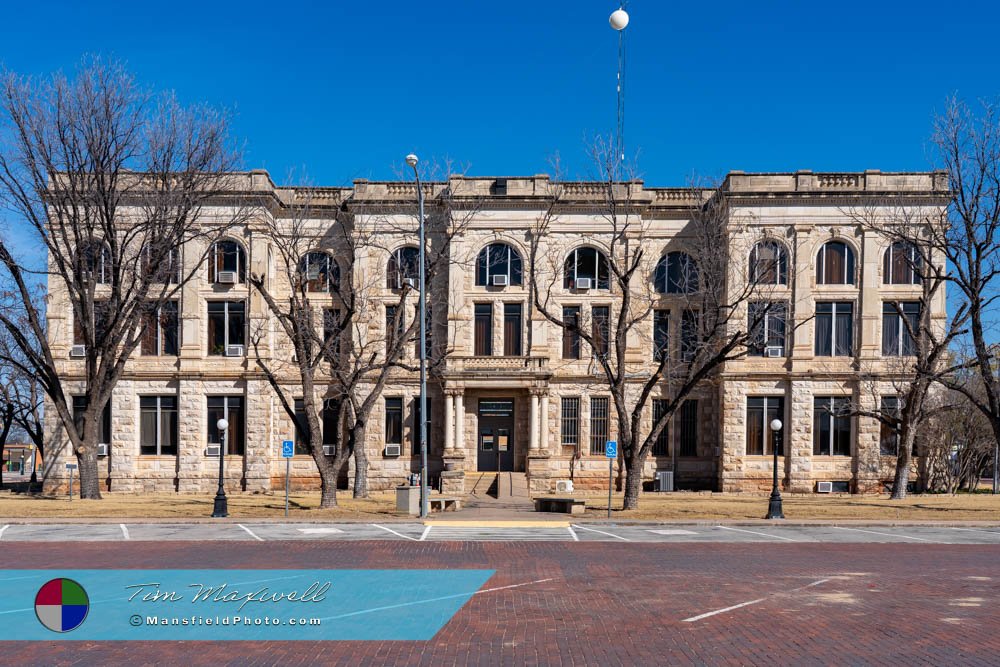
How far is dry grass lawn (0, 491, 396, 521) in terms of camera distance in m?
25.2

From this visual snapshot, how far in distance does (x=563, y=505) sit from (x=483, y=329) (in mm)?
12597

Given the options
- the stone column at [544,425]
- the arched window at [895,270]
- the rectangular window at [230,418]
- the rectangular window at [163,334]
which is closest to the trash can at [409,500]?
the stone column at [544,425]

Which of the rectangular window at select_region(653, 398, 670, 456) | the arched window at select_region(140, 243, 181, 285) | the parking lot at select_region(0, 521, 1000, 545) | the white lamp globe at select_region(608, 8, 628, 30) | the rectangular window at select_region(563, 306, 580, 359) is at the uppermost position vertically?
the white lamp globe at select_region(608, 8, 628, 30)

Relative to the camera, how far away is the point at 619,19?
81.2 feet

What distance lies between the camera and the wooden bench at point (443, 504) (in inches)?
1109

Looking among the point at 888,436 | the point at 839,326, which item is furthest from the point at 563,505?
the point at 888,436

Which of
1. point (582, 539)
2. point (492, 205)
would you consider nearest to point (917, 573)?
point (582, 539)

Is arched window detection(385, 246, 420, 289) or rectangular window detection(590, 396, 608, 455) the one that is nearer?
arched window detection(385, 246, 420, 289)

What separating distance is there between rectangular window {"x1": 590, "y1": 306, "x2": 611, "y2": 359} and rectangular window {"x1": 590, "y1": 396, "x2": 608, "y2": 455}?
2.70 meters

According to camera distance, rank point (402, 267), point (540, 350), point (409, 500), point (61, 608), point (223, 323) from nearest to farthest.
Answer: point (61, 608) < point (409, 500) < point (540, 350) < point (223, 323) < point (402, 267)

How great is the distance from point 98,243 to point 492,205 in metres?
16.9

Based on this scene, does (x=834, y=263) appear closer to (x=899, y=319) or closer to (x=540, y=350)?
(x=899, y=319)

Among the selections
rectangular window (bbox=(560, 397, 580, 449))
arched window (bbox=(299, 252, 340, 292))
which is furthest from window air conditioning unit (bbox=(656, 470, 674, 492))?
arched window (bbox=(299, 252, 340, 292))

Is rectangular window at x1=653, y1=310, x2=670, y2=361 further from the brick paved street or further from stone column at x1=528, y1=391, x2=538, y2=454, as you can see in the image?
the brick paved street
